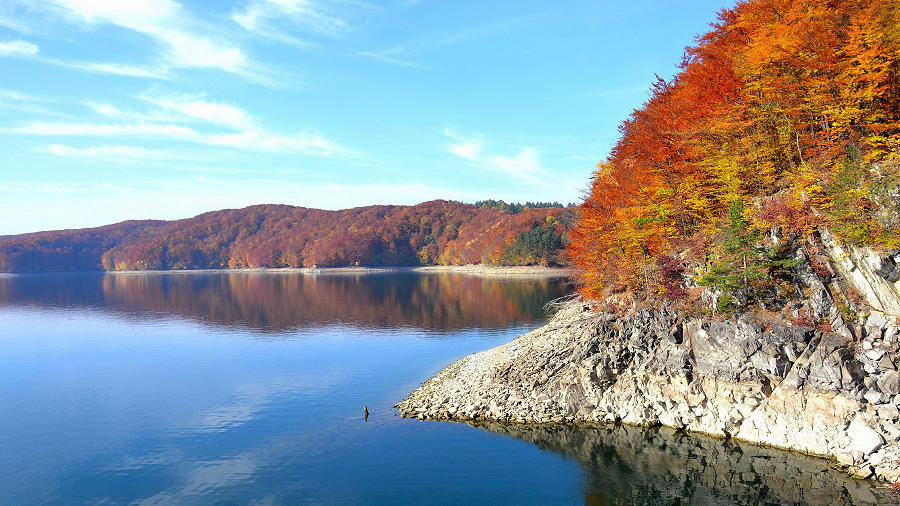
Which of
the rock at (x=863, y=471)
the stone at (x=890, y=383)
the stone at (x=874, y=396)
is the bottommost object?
the rock at (x=863, y=471)

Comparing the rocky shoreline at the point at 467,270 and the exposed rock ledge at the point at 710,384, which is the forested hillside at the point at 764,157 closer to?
the exposed rock ledge at the point at 710,384

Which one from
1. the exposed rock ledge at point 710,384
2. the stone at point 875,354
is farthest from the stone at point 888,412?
the stone at point 875,354

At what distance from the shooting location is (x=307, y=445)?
25109 mm

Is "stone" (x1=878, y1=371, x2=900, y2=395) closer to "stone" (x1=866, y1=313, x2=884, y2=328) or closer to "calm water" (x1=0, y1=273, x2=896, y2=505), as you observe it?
"stone" (x1=866, y1=313, x2=884, y2=328)

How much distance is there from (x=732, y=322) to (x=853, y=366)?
4.88 meters

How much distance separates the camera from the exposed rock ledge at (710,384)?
2044 cm

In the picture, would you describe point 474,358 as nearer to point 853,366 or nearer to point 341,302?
point 853,366

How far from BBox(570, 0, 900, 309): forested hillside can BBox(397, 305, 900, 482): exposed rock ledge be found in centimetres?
252

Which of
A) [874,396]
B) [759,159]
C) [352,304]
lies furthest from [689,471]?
[352,304]

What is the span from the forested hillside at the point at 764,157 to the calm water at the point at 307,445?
8.74m

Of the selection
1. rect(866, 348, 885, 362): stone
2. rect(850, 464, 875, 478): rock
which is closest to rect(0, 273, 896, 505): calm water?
rect(850, 464, 875, 478): rock

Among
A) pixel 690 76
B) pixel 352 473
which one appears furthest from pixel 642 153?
pixel 352 473

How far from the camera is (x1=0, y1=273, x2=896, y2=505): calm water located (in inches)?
802

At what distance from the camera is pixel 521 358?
31.8 meters
